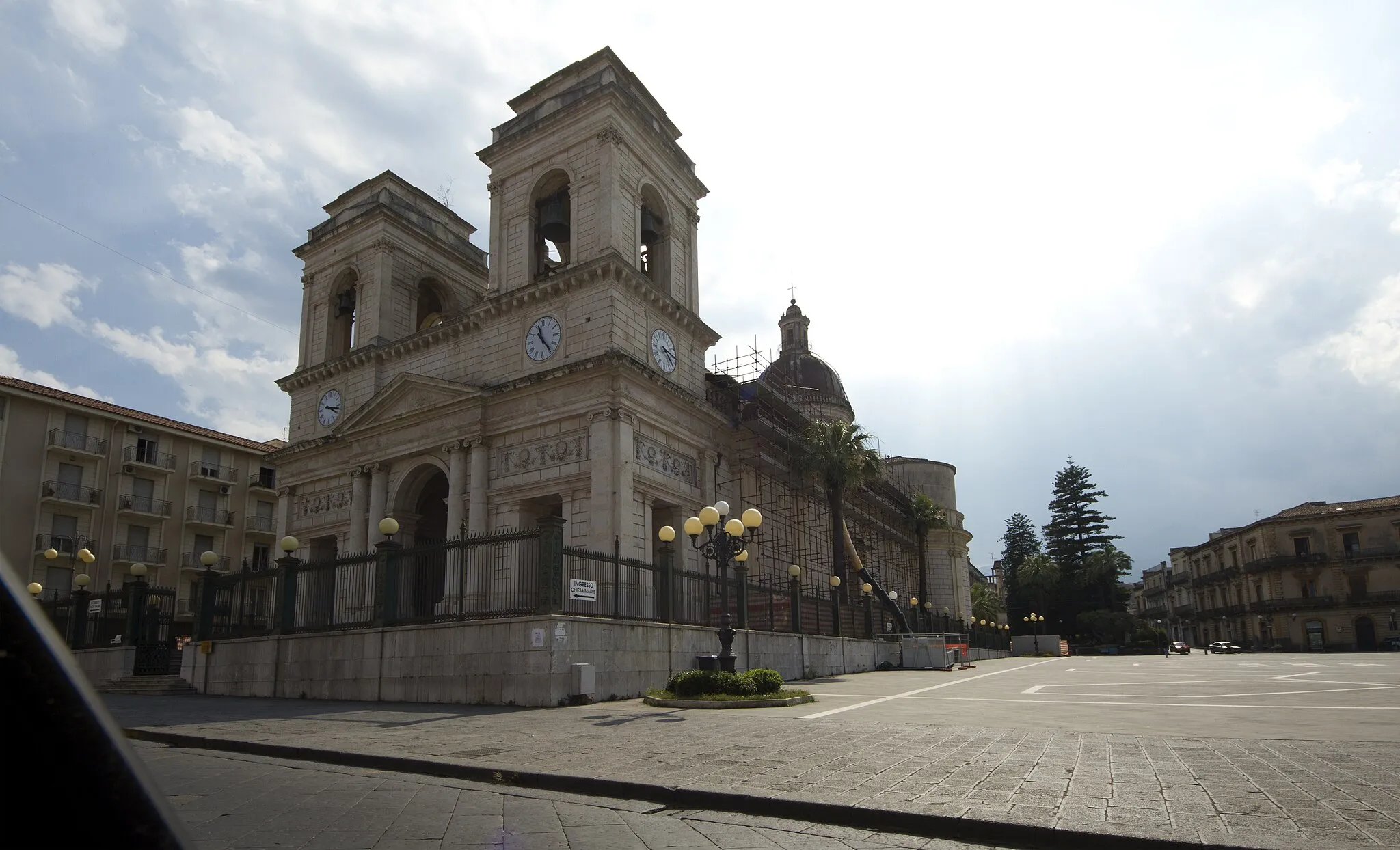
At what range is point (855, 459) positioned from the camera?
123ft

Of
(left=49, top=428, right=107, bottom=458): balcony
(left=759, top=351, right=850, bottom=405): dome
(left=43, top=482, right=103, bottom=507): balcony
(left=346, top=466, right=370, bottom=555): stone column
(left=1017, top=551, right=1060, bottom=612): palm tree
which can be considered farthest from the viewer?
(left=1017, top=551, right=1060, bottom=612): palm tree

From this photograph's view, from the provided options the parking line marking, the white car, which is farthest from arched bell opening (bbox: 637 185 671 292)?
the white car

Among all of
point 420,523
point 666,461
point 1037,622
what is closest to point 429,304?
point 420,523

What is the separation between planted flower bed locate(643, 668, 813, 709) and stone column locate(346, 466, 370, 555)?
19257mm

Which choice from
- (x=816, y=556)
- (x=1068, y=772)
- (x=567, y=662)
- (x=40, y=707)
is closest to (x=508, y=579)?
(x=567, y=662)

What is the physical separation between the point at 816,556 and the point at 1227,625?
62390 millimetres

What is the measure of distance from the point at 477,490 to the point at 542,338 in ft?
17.8

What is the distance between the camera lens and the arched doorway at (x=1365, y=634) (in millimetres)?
67500

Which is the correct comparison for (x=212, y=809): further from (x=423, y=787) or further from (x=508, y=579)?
(x=508, y=579)

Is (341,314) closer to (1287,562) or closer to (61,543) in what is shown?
(61,543)

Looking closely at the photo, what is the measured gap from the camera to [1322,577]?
2766 inches

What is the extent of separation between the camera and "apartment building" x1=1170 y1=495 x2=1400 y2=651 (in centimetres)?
6769

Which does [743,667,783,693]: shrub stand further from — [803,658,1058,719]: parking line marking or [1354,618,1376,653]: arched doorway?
[1354,618,1376,653]: arched doorway

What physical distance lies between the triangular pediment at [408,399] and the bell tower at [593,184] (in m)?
4.26
